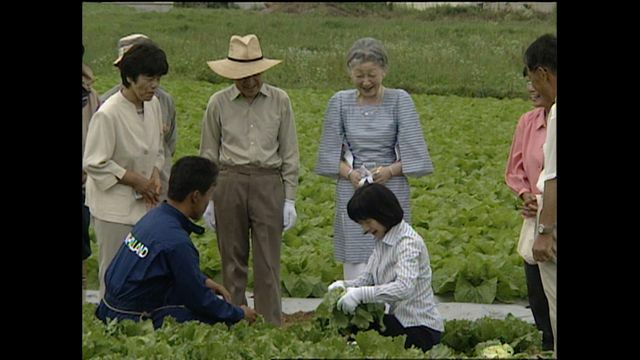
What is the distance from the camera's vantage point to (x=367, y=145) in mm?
6188

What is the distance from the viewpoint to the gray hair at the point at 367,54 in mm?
5938

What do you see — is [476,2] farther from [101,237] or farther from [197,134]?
[101,237]

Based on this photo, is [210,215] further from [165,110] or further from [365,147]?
[365,147]

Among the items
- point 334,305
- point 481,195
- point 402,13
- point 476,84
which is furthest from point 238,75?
point 402,13

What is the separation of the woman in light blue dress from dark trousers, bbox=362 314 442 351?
1012 millimetres

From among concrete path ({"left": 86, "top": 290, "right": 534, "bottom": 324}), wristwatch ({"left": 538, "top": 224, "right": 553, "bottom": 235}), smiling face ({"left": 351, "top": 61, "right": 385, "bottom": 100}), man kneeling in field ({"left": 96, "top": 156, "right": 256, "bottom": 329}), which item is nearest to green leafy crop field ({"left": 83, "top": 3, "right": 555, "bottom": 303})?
concrete path ({"left": 86, "top": 290, "right": 534, "bottom": 324})

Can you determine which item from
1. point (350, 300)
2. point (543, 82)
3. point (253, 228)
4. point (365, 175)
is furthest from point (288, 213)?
point (543, 82)

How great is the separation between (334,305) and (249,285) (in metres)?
2.65

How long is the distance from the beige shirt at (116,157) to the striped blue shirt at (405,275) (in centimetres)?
141

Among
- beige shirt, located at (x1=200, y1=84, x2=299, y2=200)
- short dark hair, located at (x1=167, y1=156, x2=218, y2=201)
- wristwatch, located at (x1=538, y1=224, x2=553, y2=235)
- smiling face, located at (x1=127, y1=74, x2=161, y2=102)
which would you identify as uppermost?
smiling face, located at (x1=127, y1=74, x2=161, y2=102)

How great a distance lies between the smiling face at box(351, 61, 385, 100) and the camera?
5984 millimetres

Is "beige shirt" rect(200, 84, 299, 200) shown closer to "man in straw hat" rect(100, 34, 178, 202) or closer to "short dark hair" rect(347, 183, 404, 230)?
"man in straw hat" rect(100, 34, 178, 202)

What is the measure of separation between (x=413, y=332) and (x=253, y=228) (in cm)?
159

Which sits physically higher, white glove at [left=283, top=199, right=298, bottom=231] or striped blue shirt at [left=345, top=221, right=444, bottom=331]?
white glove at [left=283, top=199, right=298, bottom=231]
